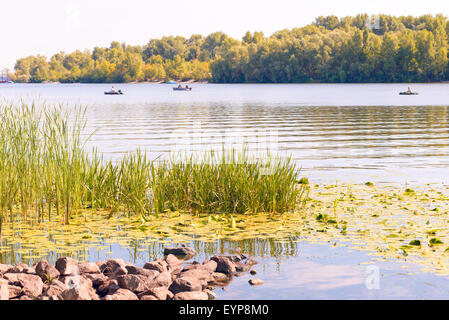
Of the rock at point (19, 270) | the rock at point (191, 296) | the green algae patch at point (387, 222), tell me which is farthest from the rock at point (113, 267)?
the green algae patch at point (387, 222)

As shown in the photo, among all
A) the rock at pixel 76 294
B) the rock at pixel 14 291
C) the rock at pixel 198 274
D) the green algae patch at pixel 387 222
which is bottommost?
the green algae patch at pixel 387 222

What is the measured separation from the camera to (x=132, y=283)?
24.3 ft

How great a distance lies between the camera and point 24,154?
1066cm

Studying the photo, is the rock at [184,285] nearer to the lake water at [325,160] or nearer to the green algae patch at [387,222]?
the lake water at [325,160]

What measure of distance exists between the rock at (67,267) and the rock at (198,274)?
1.40 metres

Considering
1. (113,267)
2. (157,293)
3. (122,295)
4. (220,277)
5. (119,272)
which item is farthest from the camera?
(220,277)

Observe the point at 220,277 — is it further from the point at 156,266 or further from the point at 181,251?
the point at 181,251

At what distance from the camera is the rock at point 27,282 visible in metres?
7.22

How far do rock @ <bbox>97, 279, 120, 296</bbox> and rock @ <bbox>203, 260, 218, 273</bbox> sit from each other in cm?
137

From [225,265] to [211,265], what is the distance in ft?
0.71

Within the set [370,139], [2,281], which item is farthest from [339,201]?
[370,139]

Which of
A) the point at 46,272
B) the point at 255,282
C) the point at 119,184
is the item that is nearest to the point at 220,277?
the point at 255,282

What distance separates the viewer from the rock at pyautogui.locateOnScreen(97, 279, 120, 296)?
24.3 feet
